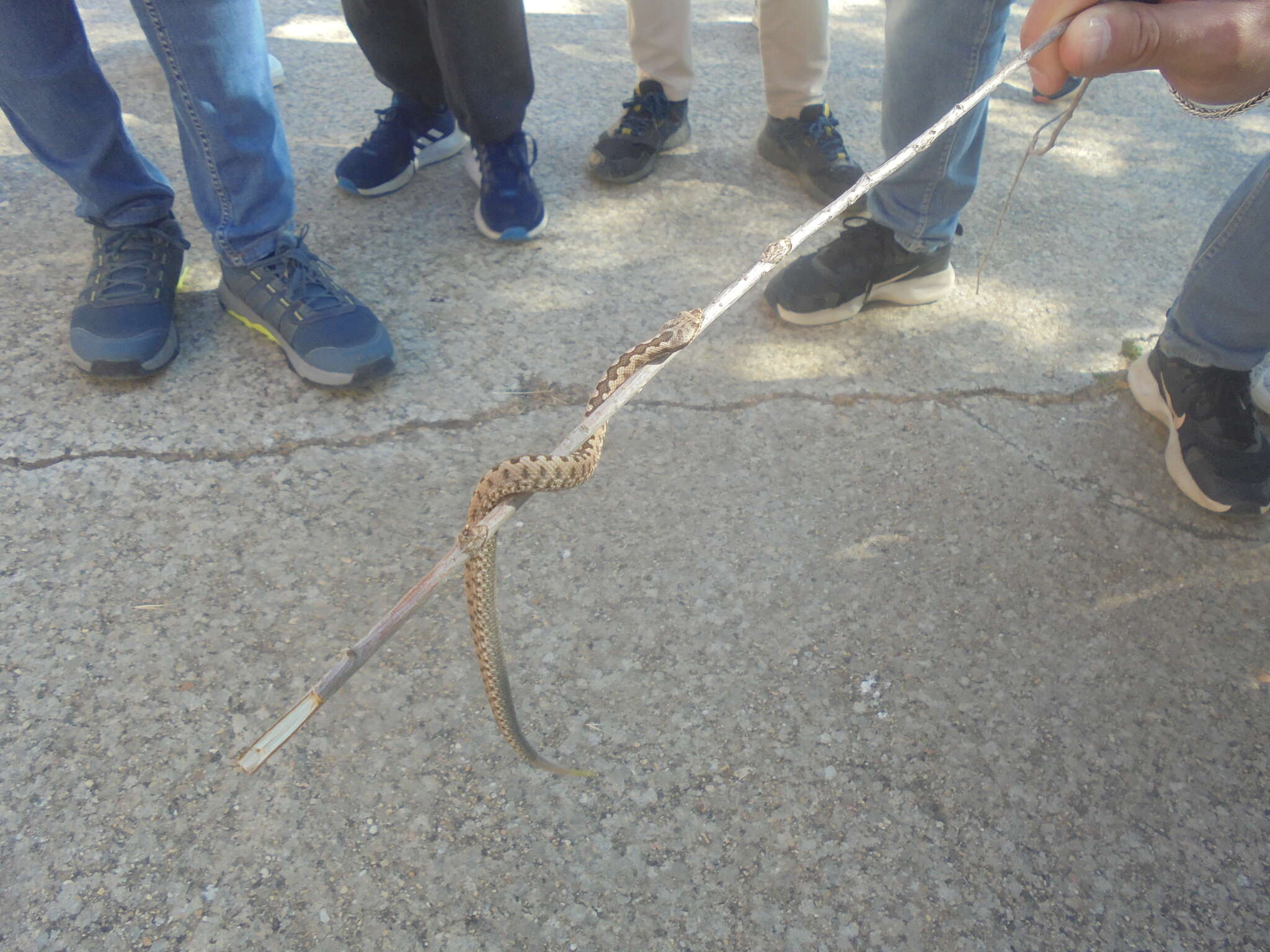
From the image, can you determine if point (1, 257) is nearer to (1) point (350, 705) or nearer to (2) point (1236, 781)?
(1) point (350, 705)

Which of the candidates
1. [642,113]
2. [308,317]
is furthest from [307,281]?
[642,113]

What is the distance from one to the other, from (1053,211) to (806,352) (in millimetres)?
1226

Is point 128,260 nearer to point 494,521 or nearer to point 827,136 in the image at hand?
point 494,521

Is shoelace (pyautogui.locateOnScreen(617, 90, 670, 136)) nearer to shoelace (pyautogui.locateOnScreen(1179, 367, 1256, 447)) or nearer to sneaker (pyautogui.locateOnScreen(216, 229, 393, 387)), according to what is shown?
sneaker (pyautogui.locateOnScreen(216, 229, 393, 387))

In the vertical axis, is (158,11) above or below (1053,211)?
above

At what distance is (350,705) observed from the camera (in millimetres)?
1405

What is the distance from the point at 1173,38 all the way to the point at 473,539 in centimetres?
118

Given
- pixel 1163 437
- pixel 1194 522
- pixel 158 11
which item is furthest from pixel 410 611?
pixel 1163 437

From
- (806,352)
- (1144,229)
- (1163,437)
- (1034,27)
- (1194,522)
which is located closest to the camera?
(1034,27)

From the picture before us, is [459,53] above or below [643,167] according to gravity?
above

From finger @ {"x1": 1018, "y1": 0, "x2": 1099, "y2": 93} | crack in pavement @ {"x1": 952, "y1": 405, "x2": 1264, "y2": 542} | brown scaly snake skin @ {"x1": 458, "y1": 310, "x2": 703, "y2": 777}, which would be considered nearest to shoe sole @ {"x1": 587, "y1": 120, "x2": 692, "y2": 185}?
crack in pavement @ {"x1": 952, "y1": 405, "x2": 1264, "y2": 542}

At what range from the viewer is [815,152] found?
2670mm

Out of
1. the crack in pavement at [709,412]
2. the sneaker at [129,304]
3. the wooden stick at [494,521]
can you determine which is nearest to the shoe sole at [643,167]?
the crack in pavement at [709,412]

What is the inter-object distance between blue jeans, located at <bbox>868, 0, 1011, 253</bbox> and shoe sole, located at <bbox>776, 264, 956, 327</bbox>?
0.10 metres
